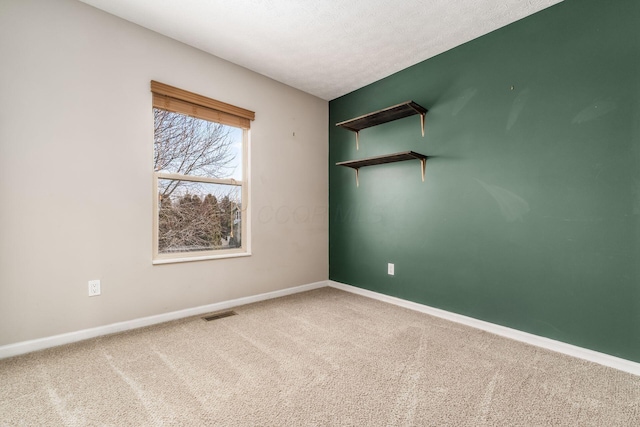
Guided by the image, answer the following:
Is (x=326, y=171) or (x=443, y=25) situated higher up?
(x=443, y=25)

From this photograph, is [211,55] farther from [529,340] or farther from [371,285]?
[529,340]

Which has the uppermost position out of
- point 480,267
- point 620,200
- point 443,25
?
point 443,25

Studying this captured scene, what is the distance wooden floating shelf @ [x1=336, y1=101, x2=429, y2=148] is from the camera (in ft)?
8.95

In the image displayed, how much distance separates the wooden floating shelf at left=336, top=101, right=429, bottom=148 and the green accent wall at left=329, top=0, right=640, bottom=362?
0.09 meters

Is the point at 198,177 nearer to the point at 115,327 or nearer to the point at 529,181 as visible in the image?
the point at 115,327

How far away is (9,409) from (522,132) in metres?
3.49

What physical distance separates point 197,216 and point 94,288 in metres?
0.96

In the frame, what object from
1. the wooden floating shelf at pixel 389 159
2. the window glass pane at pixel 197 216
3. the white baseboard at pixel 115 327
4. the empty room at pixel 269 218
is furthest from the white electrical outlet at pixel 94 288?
the wooden floating shelf at pixel 389 159

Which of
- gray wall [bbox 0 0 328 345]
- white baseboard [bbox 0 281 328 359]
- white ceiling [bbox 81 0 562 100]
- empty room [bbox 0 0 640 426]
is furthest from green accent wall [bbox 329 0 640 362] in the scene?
gray wall [bbox 0 0 328 345]

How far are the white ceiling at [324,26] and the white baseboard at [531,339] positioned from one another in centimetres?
240

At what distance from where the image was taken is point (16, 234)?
75.6 inches

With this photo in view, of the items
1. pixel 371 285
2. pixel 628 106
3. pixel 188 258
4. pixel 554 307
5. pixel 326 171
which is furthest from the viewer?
→ pixel 326 171

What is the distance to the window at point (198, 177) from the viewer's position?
8.49 ft

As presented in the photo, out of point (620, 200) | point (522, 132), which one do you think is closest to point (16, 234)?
point (522, 132)
